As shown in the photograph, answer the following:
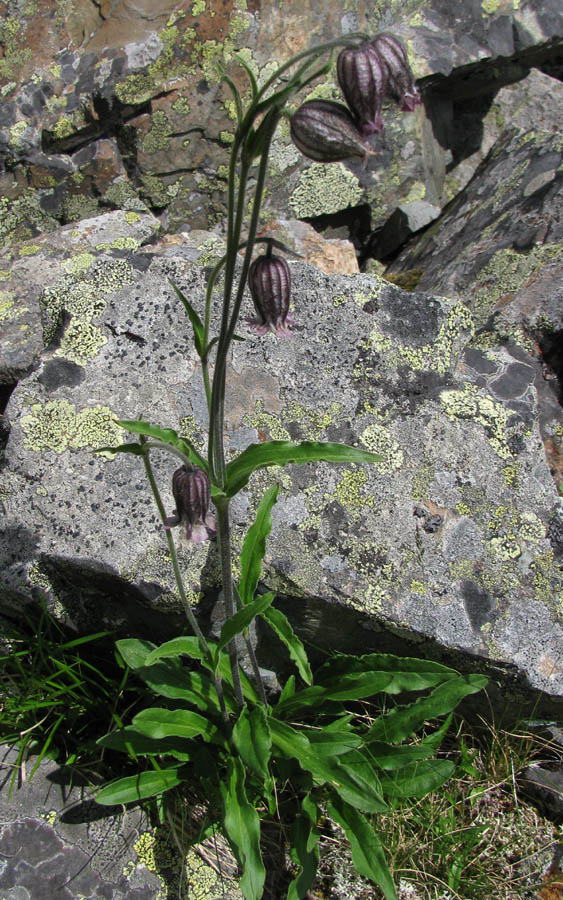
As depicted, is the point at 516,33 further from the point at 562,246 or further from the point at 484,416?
the point at 484,416

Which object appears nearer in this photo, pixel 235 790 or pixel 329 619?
pixel 235 790

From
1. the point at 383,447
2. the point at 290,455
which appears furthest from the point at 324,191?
the point at 290,455

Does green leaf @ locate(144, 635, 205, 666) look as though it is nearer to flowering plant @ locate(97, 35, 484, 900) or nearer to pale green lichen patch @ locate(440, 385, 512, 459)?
flowering plant @ locate(97, 35, 484, 900)

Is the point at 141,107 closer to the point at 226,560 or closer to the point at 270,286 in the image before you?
the point at 270,286

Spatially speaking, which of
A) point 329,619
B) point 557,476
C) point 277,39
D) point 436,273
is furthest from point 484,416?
point 277,39

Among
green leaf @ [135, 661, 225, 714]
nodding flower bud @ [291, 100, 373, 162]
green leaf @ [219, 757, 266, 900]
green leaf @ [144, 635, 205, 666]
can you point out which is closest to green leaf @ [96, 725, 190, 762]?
green leaf @ [135, 661, 225, 714]

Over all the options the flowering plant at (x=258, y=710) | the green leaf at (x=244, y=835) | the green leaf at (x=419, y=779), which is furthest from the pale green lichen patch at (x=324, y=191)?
the green leaf at (x=244, y=835)

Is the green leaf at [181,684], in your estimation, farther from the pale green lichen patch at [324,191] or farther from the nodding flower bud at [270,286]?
the pale green lichen patch at [324,191]
